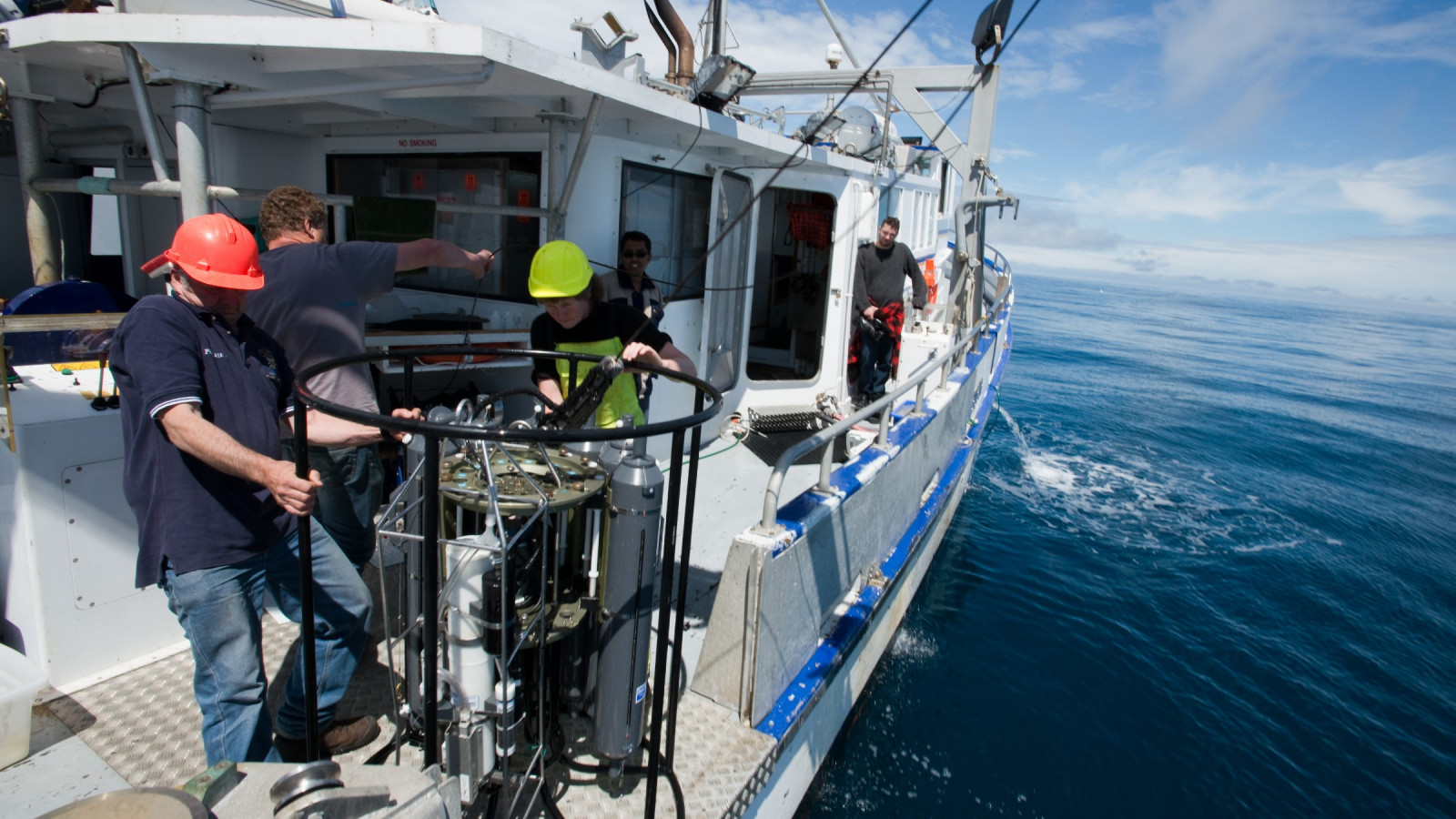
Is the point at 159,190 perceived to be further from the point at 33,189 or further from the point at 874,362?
the point at 874,362

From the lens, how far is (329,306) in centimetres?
264

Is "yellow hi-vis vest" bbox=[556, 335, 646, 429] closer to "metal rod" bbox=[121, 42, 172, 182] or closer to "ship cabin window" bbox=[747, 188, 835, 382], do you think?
"metal rod" bbox=[121, 42, 172, 182]

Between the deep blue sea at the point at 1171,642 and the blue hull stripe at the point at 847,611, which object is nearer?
the blue hull stripe at the point at 847,611

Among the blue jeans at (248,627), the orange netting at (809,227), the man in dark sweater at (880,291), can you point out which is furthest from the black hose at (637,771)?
the orange netting at (809,227)

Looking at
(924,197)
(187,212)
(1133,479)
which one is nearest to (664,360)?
(187,212)

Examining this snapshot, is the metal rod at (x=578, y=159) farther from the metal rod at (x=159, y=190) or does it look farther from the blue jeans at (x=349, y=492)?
Answer: the blue jeans at (x=349, y=492)

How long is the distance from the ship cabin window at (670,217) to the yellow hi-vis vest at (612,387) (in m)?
1.65

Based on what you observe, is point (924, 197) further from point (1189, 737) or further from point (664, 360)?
point (664, 360)

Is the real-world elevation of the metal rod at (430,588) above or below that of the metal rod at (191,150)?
below

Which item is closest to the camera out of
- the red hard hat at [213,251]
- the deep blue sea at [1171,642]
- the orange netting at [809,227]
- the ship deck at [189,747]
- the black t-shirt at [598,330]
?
the red hard hat at [213,251]

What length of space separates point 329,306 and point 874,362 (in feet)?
17.9

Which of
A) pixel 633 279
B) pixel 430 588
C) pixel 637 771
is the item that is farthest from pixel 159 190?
pixel 637 771

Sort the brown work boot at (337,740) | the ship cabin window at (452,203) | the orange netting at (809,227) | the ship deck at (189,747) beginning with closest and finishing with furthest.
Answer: the ship deck at (189,747) < the brown work boot at (337,740) < the ship cabin window at (452,203) < the orange netting at (809,227)

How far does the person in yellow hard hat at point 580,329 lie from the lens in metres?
2.84
